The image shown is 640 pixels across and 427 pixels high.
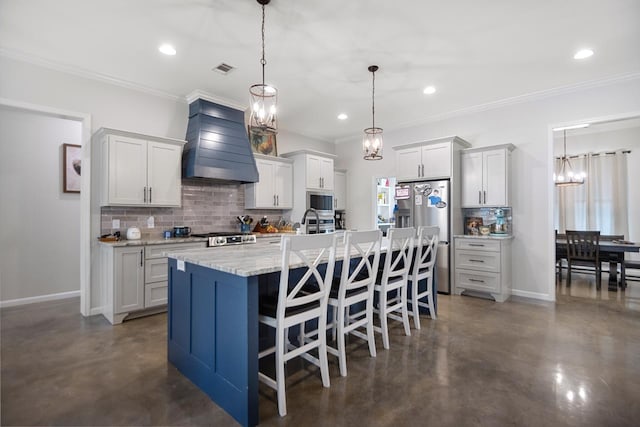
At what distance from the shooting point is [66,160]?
4.46 m

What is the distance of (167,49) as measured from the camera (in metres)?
3.19

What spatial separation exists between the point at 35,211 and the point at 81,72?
2.03 meters

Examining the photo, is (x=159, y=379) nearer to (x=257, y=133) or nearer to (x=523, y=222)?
(x=257, y=133)

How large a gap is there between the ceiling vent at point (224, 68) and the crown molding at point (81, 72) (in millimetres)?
1048

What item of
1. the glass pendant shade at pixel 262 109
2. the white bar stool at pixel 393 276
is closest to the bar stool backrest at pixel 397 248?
the white bar stool at pixel 393 276

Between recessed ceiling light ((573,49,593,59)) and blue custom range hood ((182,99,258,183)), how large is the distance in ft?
13.4

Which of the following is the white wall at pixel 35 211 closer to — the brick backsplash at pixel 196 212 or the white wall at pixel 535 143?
the brick backsplash at pixel 196 212

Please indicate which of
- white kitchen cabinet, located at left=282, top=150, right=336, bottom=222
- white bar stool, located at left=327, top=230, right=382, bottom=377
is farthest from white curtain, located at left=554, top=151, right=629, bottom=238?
white bar stool, located at left=327, top=230, right=382, bottom=377

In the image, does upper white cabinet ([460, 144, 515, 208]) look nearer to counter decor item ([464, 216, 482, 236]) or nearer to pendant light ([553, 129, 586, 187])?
counter decor item ([464, 216, 482, 236])

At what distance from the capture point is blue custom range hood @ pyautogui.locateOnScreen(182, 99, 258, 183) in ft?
13.5

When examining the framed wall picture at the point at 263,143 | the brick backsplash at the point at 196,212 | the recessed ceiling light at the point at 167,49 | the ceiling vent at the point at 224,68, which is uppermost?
the ceiling vent at the point at 224,68

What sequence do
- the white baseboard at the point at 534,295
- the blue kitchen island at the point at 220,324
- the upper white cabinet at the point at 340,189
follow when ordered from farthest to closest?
the upper white cabinet at the point at 340,189, the white baseboard at the point at 534,295, the blue kitchen island at the point at 220,324

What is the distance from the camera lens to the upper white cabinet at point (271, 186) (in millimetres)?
5055

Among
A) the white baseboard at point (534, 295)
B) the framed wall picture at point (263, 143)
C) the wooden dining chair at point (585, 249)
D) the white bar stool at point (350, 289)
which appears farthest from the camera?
the framed wall picture at point (263, 143)
